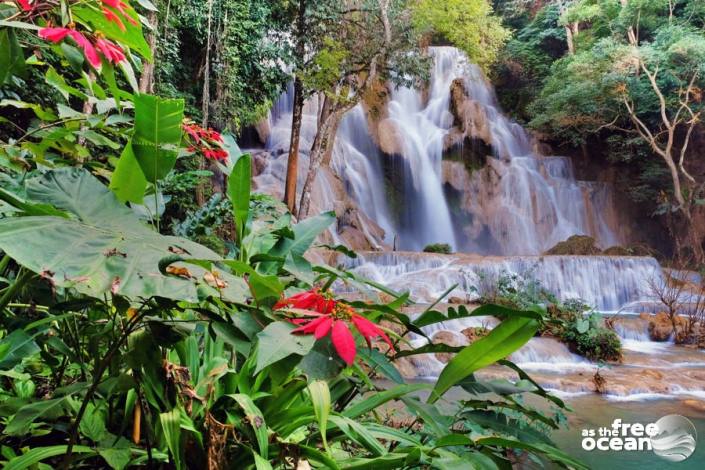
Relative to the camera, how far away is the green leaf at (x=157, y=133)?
67cm

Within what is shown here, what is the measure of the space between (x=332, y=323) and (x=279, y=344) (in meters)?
0.06

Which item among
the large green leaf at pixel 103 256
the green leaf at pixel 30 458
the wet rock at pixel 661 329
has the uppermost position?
the large green leaf at pixel 103 256

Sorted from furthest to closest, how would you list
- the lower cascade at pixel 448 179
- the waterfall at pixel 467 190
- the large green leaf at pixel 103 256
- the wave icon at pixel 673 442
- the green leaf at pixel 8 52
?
the waterfall at pixel 467 190
the lower cascade at pixel 448 179
the wave icon at pixel 673 442
the green leaf at pixel 8 52
the large green leaf at pixel 103 256

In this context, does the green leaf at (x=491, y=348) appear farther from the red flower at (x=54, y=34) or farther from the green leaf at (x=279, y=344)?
the red flower at (x=54, y=34)

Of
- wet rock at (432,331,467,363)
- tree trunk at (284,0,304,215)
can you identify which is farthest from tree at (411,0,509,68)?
wet rock at (432,331,467,363)

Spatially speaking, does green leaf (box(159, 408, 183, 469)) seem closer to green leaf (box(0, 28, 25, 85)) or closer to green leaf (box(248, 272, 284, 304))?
green leaf (box(248, 272, 284, 304))

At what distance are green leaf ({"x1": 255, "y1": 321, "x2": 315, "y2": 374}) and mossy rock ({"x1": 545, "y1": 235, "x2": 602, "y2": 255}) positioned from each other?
9.49 m

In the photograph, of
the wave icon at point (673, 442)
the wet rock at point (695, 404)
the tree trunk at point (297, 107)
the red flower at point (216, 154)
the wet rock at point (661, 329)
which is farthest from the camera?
the tree trunk at point (297, 107)

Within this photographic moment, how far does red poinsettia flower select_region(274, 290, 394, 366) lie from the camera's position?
46 cm

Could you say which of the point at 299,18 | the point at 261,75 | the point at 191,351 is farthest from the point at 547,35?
the point at 191,351

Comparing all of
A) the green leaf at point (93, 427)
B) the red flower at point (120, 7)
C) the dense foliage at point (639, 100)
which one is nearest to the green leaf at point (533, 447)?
the green leaf at point (93, 427)

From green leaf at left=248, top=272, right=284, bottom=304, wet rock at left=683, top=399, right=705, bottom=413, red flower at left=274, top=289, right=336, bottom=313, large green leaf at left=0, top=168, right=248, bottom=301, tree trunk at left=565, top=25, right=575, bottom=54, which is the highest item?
tree trunk at left=565, top=25, right=575, bottom=54

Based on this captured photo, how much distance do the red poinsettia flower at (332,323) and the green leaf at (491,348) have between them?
33cm

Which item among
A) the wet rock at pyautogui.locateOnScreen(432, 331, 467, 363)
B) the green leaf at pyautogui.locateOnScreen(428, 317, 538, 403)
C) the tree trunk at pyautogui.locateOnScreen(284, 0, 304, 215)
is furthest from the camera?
the tree trunk at pyautogui.locateOnScreen(284, 0, 304, 215)
